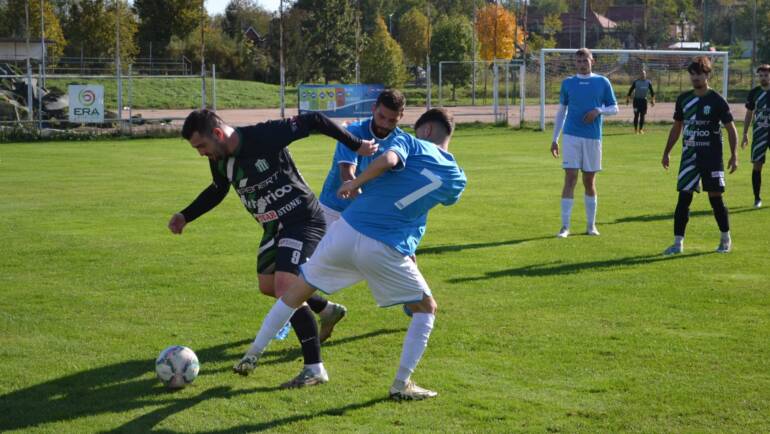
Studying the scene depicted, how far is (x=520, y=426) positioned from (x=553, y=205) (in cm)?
1072

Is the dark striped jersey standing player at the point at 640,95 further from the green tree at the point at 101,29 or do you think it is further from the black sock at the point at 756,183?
the green tree at the point at 101,29

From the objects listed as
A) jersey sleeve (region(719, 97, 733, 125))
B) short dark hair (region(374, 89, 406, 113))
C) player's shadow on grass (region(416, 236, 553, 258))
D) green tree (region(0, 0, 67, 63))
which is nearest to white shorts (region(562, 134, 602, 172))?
player's shadow on grass (region(416, 236, 553, 258))

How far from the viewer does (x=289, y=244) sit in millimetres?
6547

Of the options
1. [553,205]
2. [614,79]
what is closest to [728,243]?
[553,205]

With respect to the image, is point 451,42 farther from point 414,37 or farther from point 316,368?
point 316,368

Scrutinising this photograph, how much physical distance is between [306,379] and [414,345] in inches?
34.3

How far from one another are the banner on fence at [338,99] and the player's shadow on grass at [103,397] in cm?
3254

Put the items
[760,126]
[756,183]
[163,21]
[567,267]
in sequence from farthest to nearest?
1. [163,21]
2. [760,126]
3. [756,183]
4. [567,267]

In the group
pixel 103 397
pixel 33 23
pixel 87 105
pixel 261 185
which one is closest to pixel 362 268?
pixel 261 185

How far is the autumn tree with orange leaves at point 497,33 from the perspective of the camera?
70.3m

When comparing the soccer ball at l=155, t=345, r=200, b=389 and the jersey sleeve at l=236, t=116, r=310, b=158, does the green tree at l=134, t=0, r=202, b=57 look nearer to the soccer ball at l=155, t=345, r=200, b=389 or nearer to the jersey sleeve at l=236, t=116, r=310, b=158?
the jersey sleeve at l=236, t=116, r=310, b=158

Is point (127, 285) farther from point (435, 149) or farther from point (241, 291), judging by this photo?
point (435, 149)

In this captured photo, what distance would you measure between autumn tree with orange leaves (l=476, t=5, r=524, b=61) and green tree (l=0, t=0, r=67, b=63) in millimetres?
31311

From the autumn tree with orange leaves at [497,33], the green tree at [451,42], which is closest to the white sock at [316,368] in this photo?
the green tree at [451,42]
